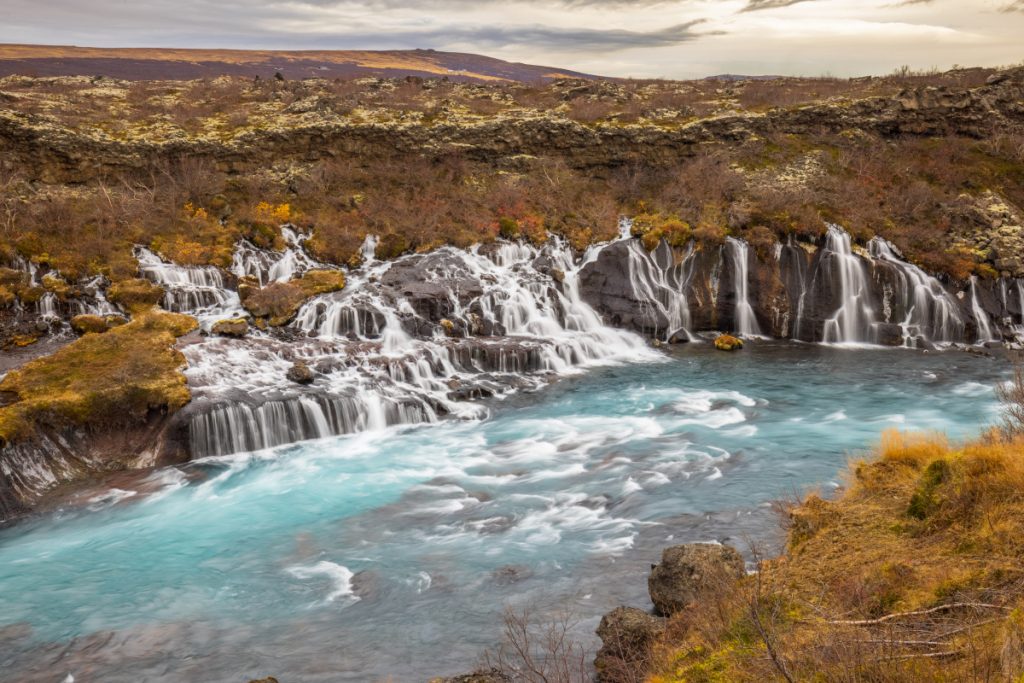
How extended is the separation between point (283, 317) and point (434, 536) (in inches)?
485

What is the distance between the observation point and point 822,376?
22.5 m

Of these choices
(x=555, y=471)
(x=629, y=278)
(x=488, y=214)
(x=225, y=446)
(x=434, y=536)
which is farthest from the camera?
(x=488, y=214)

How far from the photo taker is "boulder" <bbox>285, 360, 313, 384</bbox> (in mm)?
19797

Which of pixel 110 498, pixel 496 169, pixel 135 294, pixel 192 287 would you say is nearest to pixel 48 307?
pixel 135 294

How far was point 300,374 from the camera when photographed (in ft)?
65.0

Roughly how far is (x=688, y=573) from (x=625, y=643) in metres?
1.40

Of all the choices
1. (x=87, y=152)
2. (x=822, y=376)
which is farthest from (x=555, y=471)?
(x=87, y=152)

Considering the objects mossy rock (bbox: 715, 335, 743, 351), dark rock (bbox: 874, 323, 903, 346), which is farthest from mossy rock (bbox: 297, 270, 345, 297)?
dark rock (bbox: 874, 323, 903, 346)

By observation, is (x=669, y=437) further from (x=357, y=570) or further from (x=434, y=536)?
(x=357, y=570)

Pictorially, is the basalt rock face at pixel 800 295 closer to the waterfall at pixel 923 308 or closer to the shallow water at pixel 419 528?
the waterfall at pixel 923 308

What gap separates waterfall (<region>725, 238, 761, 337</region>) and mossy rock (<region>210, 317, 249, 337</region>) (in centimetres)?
1747

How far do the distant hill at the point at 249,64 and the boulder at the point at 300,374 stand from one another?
28.9 metres

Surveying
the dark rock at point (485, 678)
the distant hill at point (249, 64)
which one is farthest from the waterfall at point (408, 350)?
the distant hill at point (249, 64)

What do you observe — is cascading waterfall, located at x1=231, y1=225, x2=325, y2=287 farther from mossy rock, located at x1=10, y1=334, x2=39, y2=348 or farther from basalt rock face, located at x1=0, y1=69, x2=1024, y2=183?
mossy rock, located at x1=10, y1=334, x2=39, y2=348
